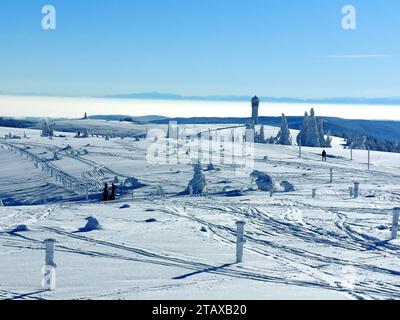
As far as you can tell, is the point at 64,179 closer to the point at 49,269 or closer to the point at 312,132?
the point at 49,269

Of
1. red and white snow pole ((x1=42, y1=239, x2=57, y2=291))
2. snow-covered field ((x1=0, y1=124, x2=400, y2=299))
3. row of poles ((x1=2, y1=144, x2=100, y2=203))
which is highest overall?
red and white snow pole ((x1=42, y1=239, x2=57, y2=291))

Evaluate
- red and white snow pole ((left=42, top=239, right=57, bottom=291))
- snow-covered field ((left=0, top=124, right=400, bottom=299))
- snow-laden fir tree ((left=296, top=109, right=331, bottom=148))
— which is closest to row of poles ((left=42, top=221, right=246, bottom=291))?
red and white snow pole ((left=42, top=239, right=57, bottom=291))

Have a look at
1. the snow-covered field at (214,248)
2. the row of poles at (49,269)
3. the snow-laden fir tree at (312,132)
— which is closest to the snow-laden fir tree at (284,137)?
the snow-laden fir tree at (312,132)

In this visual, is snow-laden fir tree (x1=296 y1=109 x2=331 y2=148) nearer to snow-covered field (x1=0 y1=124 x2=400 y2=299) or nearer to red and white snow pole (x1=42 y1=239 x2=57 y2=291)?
snow-covered field (x1=0 y1=124 x2=400 y2=299)

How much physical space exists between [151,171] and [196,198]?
15.1 m

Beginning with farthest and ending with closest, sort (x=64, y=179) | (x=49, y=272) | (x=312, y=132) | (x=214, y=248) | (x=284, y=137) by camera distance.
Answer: (x=284, y=137) < (x=312, y=132) < (x=64, y=179) < (x=214, y=248) < (x=49, y=272)

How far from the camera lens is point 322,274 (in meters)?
11.4

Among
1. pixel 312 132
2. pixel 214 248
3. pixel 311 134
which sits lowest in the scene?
pixel 214 248

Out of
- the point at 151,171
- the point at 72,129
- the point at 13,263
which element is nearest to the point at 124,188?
the point at 151,171

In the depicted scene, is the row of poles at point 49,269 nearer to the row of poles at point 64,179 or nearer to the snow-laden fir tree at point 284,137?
the row of poles at point 64,179

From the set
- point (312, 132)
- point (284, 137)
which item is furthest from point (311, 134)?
point (284, 137)

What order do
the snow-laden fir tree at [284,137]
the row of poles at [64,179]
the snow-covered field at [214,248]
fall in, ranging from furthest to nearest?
1. the snow-laden fir tree at [284,137]
2. the row of poles at [64,179]
3. the snow-covered field at [214,248]

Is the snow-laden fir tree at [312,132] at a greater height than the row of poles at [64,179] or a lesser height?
greater
